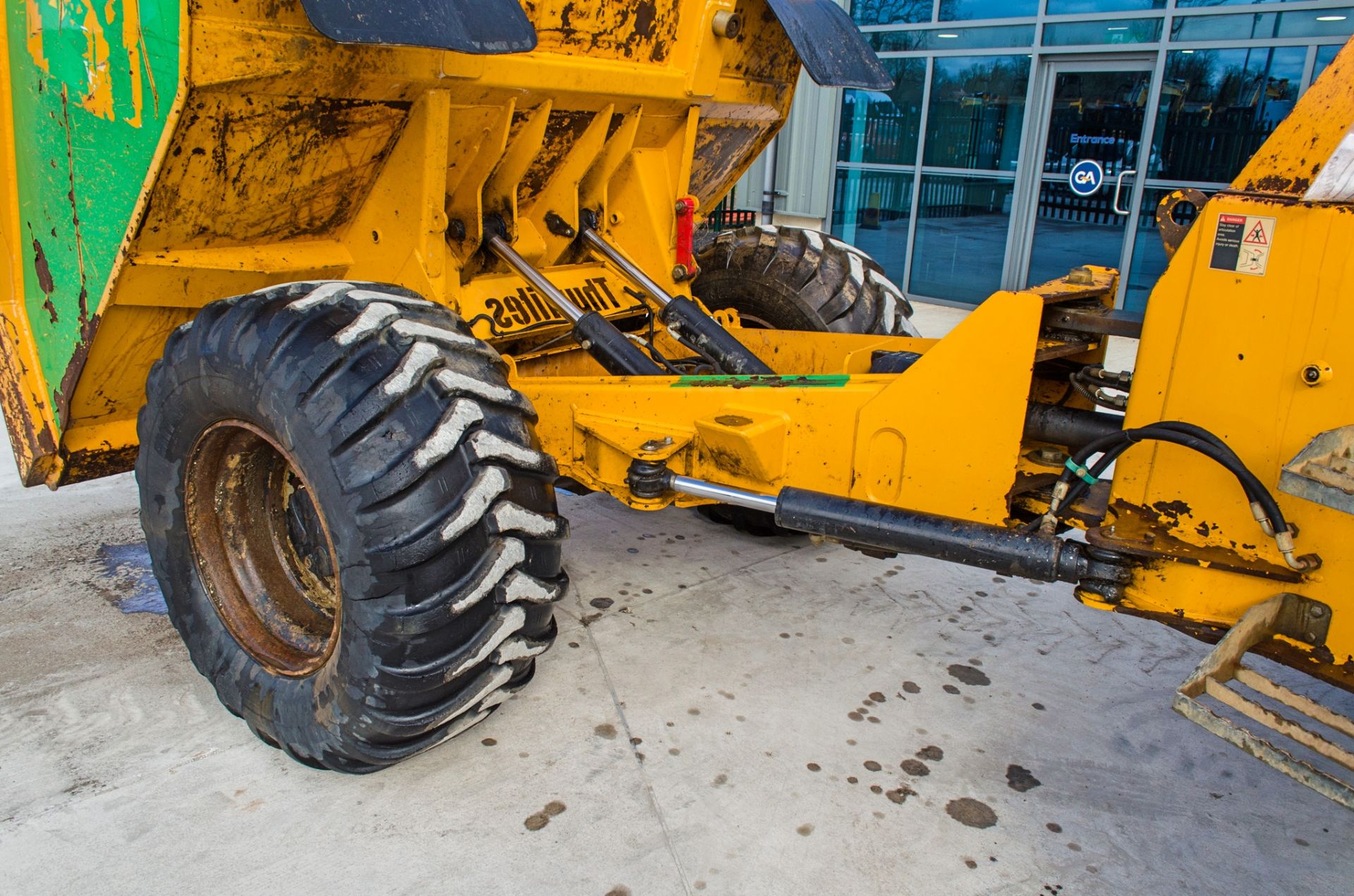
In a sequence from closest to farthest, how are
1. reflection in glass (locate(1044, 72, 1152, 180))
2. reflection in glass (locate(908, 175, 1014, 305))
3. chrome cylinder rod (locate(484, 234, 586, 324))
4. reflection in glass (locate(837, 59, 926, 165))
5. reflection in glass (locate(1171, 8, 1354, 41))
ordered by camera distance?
chrome cylinder rod (locate(484, 234, 586, 324)) < reflection in glass (locate(1171, 8, 1354, 41)) < reflection in glass (locate(1044, 72, 1152, 180)) < reflection in glass (locate(908, 175, 1014, 305)) < reflection in glass (locate(837, 59, 926, 165))

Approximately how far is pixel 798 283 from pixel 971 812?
238 centimetres

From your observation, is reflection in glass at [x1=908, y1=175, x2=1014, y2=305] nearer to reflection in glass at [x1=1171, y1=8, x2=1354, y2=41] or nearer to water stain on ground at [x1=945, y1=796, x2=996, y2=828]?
reflection in glass at [x1=1171, y1=8, x2=1354, y2=41]

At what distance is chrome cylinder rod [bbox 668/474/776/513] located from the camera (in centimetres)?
278

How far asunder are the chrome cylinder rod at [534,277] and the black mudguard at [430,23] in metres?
1.02

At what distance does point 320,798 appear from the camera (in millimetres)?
2695

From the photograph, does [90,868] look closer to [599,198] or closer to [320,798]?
[320,798]

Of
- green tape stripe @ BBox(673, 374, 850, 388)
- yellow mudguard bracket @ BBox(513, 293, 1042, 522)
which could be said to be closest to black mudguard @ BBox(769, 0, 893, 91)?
green tape stripe @ BBox(673, 374, 850, 388)

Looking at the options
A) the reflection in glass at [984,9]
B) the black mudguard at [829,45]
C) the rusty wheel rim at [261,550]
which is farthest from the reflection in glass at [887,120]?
the rusty wheel rim at [261,550]

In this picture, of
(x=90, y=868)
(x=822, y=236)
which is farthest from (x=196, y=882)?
(x=822, y=236)

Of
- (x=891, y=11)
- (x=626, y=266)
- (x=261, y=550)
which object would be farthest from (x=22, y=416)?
(x=891, y=11)

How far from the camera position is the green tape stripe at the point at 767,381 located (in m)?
2.87

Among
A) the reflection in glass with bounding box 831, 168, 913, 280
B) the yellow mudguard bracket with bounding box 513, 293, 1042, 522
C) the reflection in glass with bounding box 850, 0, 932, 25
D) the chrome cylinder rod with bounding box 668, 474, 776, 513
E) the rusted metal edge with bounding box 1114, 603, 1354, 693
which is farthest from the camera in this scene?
the reflection in glass with bounding box 831, 168, 913, 280

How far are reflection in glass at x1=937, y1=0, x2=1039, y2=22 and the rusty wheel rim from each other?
856 cm

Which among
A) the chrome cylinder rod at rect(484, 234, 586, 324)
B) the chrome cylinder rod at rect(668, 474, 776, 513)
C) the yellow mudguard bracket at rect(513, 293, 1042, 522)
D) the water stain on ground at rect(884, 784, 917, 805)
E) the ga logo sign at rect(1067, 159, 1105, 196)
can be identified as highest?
the ga logo sign at rect(1067, 159, 1105, 196)
